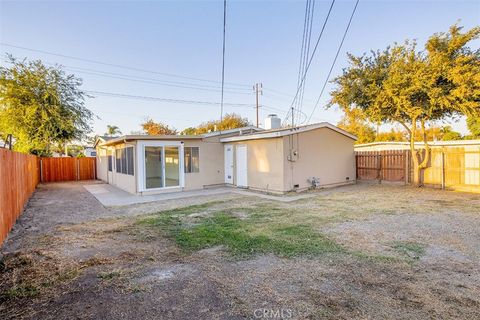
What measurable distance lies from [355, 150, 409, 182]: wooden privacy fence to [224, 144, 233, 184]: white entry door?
673 cm

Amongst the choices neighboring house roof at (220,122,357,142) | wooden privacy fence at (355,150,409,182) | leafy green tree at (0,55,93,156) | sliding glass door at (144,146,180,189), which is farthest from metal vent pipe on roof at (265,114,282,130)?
leafy green tree at (0,55,93,156)

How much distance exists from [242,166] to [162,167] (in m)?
3.56

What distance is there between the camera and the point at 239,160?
40.0 feet

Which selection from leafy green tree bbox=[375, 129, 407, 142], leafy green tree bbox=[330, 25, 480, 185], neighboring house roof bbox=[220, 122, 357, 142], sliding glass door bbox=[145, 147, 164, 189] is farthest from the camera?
leafy green tree bbox=[375, 129, 407, 142]

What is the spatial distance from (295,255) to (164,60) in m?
15.4

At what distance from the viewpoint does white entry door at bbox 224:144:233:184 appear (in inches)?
496

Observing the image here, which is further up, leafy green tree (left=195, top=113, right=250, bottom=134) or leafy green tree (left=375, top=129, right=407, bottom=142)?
leafy green tree (left=195, top=113, right=250, bottom=134)

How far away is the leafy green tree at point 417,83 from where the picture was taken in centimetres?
943

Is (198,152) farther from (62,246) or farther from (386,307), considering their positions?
(386,307)

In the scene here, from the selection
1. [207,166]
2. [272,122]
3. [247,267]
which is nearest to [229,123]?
[272,122]

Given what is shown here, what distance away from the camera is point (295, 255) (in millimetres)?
A: 3906

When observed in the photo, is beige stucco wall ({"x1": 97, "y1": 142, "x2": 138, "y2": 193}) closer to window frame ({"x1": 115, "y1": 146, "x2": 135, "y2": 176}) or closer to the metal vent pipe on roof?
window frame ({"x1": 115, "y1": 146, "x2": 135, "y2": 176})

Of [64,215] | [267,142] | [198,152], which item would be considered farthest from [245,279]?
[198,152]

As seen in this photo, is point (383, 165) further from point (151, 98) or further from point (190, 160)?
point (151, 98)
